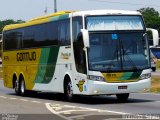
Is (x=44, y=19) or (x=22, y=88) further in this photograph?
(x=22, y=88)

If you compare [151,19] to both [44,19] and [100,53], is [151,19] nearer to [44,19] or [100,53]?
[44,19]

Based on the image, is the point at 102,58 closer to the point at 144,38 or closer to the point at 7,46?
the point at 144,38

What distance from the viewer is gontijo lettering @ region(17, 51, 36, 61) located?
28.1 metres

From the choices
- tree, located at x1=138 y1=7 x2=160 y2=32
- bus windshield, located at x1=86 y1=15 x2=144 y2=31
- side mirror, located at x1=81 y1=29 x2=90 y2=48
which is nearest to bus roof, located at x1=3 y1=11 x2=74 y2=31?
bus windshield, located at x1=86 y1=15 x2=144 y2=31

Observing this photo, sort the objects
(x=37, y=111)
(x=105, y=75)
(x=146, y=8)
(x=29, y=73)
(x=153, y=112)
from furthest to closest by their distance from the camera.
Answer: (x=146, y=8)
(x=29, y=73)
(x=105, y=75)
(x=37, y=111)
(x=153, y=112)

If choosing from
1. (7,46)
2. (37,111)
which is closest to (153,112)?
(37,111)

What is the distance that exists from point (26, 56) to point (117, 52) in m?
7.82

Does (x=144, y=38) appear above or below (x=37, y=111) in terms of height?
above

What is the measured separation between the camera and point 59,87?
25.0 m

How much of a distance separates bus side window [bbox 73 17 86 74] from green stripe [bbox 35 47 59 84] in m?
2.22

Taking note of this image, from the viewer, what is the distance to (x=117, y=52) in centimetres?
2220

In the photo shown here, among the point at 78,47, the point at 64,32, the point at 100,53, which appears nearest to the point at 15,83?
the point at 64,32

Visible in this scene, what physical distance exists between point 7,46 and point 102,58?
36.3ft

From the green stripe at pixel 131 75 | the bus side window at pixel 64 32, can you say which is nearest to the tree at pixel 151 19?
the bus side window at pixel 64 32
